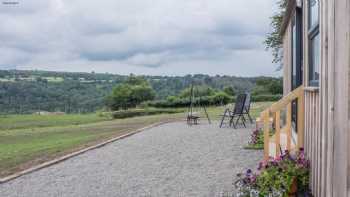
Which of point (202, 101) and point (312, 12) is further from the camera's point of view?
point (202, 101)

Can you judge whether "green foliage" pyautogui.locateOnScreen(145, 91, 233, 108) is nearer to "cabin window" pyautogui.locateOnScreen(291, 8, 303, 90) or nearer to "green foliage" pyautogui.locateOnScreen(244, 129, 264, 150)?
"green foliage" pyautogui.locateOnScreen(244, 129, 264, 150)

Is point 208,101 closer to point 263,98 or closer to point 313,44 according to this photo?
point 263,98

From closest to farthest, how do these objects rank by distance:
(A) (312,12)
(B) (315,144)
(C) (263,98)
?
(B) (315,144)
(A) (312,12)
(C) (263,98)

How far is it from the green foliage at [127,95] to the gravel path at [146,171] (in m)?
24.1

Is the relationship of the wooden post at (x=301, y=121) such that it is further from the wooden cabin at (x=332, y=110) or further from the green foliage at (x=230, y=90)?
the green foliage at (x=230, y=90)

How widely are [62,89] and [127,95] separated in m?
5.06

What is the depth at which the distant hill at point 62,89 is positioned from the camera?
2694 cm

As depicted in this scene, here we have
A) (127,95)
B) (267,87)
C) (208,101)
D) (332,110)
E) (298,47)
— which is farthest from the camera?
(127,95)

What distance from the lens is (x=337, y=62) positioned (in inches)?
97.3

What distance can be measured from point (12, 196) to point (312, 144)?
285 centimetres

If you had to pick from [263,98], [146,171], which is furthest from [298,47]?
[263,98]

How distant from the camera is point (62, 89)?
1190 inches

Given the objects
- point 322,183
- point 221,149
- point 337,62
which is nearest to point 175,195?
point 322,183

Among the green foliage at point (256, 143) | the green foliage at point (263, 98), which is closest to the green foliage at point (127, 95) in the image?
the green foliage at point (263, 98)
